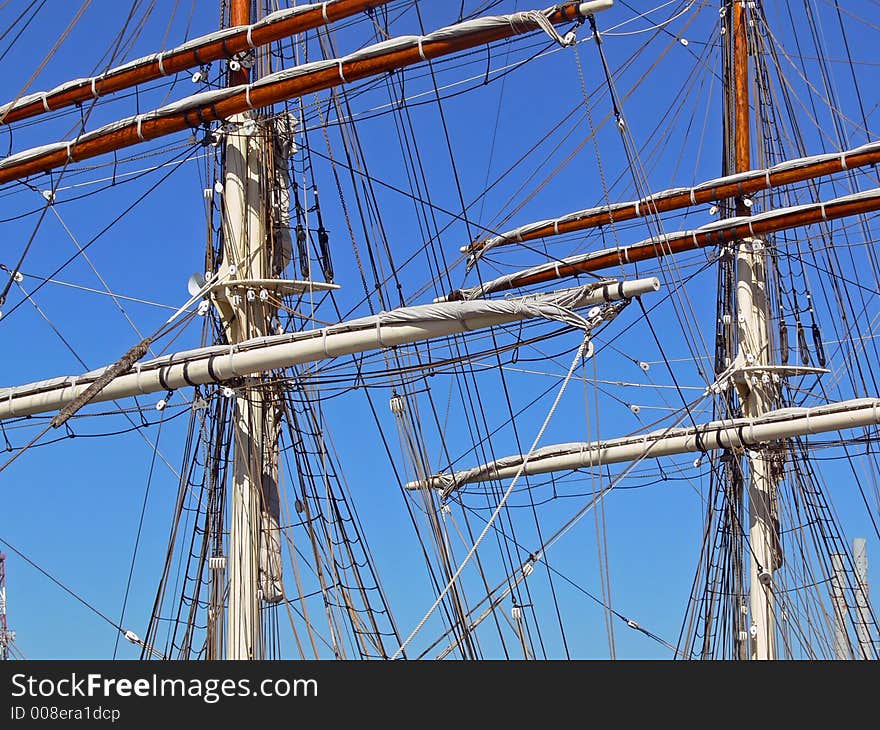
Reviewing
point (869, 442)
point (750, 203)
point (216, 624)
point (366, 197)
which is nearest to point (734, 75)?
point (750, 203)

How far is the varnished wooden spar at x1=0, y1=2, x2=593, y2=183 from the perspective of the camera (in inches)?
813

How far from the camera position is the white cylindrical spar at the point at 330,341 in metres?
19.9

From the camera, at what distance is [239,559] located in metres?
20.4

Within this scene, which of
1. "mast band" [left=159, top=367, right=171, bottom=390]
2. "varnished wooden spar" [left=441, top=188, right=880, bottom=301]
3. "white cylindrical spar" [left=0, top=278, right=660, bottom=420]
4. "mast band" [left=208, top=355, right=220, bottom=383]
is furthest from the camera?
"varnished wooden spar" [left=441, top=188, right=880, bottom=301]

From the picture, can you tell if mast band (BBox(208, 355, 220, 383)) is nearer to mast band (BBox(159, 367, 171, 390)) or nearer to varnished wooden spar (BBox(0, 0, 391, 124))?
mast band (BBox(159, 367, 171, 390))

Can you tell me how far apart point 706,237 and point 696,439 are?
4182mm

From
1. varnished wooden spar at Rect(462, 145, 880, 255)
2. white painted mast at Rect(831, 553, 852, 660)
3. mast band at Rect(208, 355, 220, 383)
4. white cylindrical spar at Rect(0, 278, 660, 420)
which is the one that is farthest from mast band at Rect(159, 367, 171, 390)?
white painted mast at Rect(831, 553, 852, 660)

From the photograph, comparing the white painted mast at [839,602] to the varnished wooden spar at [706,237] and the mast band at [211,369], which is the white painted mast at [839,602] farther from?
the mast band at [211,369]

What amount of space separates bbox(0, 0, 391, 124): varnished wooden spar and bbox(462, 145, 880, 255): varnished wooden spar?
8215 mm

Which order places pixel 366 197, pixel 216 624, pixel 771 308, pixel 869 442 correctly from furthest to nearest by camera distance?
pixel 771 308 → pixel 869 442 → pixel 366 197 → pixel 216 624
